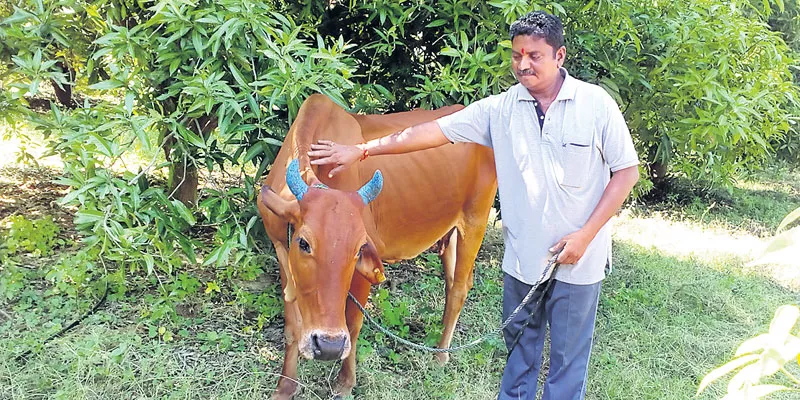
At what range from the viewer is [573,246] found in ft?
9.27

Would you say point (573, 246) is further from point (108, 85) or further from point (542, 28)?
point (108, 85)

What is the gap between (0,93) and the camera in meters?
3.25

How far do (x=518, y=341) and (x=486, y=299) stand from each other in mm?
2076

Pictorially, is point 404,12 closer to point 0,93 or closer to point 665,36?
point 665,36

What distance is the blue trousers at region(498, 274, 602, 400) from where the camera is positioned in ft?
9.86

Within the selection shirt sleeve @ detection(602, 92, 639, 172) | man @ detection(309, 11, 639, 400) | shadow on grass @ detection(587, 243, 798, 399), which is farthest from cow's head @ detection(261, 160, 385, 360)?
shadow on grass @ detection(587, 243, 798, 399)

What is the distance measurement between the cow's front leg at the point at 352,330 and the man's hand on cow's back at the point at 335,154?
0.76 metres

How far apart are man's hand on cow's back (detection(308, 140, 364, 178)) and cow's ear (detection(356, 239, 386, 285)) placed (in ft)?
1.49

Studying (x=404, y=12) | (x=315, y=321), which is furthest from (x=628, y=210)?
(x=315, y=321)

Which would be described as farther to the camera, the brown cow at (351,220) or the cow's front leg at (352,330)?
the cow's front leg at (352,330)

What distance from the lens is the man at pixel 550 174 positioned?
2.79m

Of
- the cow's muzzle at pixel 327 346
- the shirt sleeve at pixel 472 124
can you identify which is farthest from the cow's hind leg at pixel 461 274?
the cow's muzzle at pixel 327 346

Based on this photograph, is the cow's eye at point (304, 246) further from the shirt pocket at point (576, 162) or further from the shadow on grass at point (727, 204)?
the shadow on grass at point (727, 204)

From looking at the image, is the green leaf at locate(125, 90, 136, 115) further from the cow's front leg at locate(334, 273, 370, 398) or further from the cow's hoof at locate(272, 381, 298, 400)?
the cow's hoof at locate(272, 381, 298, 400)
